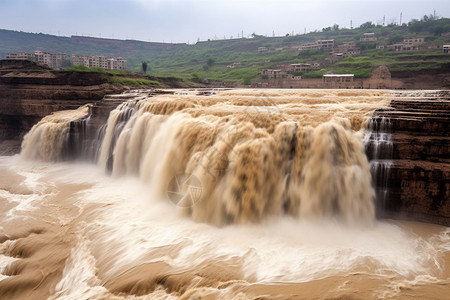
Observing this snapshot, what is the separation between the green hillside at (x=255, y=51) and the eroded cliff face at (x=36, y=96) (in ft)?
88.7

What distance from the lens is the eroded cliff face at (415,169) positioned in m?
8.22

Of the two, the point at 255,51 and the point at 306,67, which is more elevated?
the point at 255,51

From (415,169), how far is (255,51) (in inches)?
3715

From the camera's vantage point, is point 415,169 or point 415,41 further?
point 415,41

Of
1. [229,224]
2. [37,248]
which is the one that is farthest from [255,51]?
[37,248]

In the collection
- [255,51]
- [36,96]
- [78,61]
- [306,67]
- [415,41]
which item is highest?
[255,51]

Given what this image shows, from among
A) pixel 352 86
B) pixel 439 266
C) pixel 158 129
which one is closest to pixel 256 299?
pixel 439 266

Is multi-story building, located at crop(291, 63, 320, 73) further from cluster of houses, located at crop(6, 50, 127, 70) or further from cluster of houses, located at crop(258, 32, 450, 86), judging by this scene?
cluster of houses, located at crop(6, 50, 127, 70)

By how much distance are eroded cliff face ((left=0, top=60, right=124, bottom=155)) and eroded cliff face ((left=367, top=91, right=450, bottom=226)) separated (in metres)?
21.7

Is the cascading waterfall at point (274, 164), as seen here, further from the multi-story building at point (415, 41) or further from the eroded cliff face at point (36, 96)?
the multi-story building at point (415, 41)

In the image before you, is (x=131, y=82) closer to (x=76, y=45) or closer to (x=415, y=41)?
(x=415, y=41)

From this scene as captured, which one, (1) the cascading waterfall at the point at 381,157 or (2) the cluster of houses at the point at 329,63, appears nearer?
(1) the cascading waterfall at the point at 381,157

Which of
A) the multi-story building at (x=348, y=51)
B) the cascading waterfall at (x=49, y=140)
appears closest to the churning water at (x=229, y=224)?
the cascading waterfall at (x=49, y=140)

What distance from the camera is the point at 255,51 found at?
3841 inches
